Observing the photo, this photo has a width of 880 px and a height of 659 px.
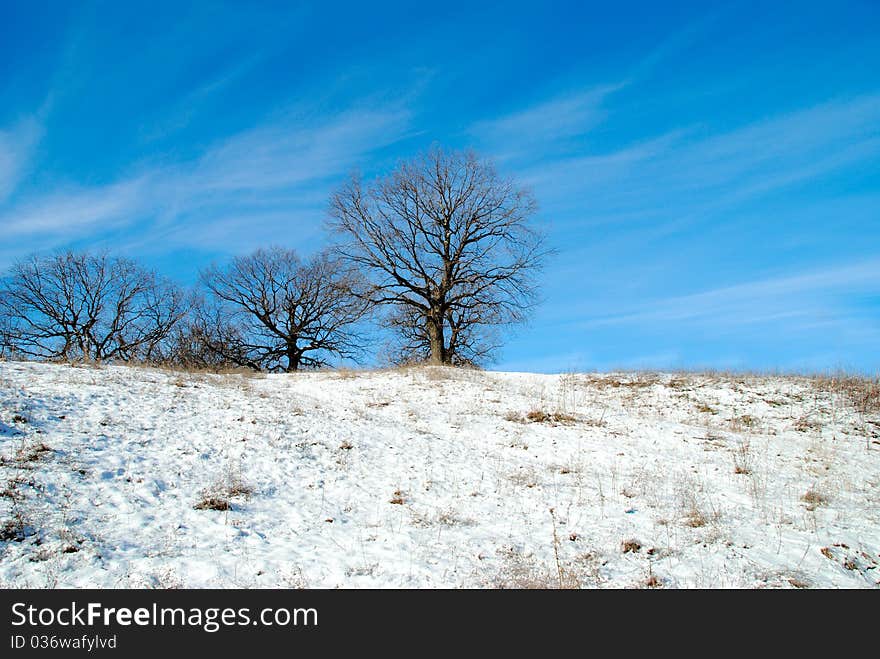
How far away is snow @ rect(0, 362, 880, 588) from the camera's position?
6293 mm

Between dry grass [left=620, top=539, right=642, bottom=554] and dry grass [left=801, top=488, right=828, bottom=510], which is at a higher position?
dry grass [left=801, top=488, right=828, bottom=510]

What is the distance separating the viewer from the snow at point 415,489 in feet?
20.6

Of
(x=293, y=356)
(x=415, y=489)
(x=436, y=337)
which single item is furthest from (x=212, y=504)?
(x=293, y=356)

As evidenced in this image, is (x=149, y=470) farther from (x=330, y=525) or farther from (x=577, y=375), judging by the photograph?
(x=577, y=375)

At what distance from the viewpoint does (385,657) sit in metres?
4.92

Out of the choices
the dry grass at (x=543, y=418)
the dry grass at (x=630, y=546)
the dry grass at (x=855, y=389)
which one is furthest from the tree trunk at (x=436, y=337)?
the dry grass at (x=630, y=546)

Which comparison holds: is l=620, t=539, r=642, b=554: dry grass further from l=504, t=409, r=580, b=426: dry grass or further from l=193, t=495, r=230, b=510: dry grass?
l=504, t=409, r=580, b=426: dry grass

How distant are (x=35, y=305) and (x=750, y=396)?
43001mm

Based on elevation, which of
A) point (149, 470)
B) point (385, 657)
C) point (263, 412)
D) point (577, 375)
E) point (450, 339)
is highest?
point (450, 339)

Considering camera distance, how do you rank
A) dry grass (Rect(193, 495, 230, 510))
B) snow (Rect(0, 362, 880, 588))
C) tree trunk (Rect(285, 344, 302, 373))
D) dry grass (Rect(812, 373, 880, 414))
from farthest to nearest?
tree trunk (Rect(285, 344, 302, 373)) → dry grass (Rect(812, 373, 880, 414)) → dry grass (Rect(193, 495, 230, 510)) → snow (Rect(0, 362, 880, 588))

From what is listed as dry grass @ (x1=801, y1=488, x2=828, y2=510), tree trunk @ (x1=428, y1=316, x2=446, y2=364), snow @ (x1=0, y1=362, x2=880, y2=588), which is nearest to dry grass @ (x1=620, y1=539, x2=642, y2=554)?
snow @ (x1=0, y1=362, x2=880, y2=588)

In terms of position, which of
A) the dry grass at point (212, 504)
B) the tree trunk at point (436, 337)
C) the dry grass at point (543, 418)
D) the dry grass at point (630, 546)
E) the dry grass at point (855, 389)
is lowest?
the dry grass at point (630, 546)

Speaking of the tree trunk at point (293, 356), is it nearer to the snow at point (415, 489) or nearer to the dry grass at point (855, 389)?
the snow at point (415, 489)

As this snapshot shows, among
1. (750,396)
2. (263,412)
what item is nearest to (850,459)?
(750,396)
